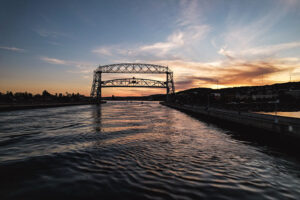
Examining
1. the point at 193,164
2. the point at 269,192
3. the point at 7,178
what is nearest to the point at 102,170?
the point at 7,178

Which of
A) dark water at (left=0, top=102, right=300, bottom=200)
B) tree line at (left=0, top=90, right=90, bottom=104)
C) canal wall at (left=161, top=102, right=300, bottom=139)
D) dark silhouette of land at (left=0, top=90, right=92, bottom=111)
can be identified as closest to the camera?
dark water at (left=0, top=102, right=300, bottom=200)

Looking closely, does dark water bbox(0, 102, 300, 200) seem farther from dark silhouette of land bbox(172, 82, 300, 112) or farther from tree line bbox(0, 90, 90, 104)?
tree line bbox(0, 90, 90, 104)

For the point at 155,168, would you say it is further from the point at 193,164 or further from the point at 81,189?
the point at 81,189

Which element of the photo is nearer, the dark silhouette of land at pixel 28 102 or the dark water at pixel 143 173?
the dark water at pixel 143 173

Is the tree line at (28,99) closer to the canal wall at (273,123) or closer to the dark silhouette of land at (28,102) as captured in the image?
the dark silhouette of land at (28,102)

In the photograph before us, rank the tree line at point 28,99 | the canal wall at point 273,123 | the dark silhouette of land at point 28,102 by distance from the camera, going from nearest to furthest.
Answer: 1. the canal wall at point 273,123
2. the dark silhouette of land at point 28,102
3. the tree line at point 28,99

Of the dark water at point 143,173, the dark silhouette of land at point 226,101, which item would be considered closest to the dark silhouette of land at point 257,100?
the dark silhouette of land at point 226,101

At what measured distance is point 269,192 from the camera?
4.33 metres

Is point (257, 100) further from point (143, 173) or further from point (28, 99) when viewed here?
point (28, 99)

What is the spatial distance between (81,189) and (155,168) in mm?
2724

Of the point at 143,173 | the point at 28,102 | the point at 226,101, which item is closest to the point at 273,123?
the point at 143,173

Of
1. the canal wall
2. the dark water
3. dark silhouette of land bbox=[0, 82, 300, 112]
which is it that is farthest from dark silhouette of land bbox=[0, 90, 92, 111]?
the canal wall

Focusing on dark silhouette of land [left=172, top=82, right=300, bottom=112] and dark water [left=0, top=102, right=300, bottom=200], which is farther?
dark silhouette of land [left=172, top=82, right=300, bottom=112]

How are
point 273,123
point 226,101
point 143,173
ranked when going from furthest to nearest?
point 226,101 → point 273,123 → point 143,173
